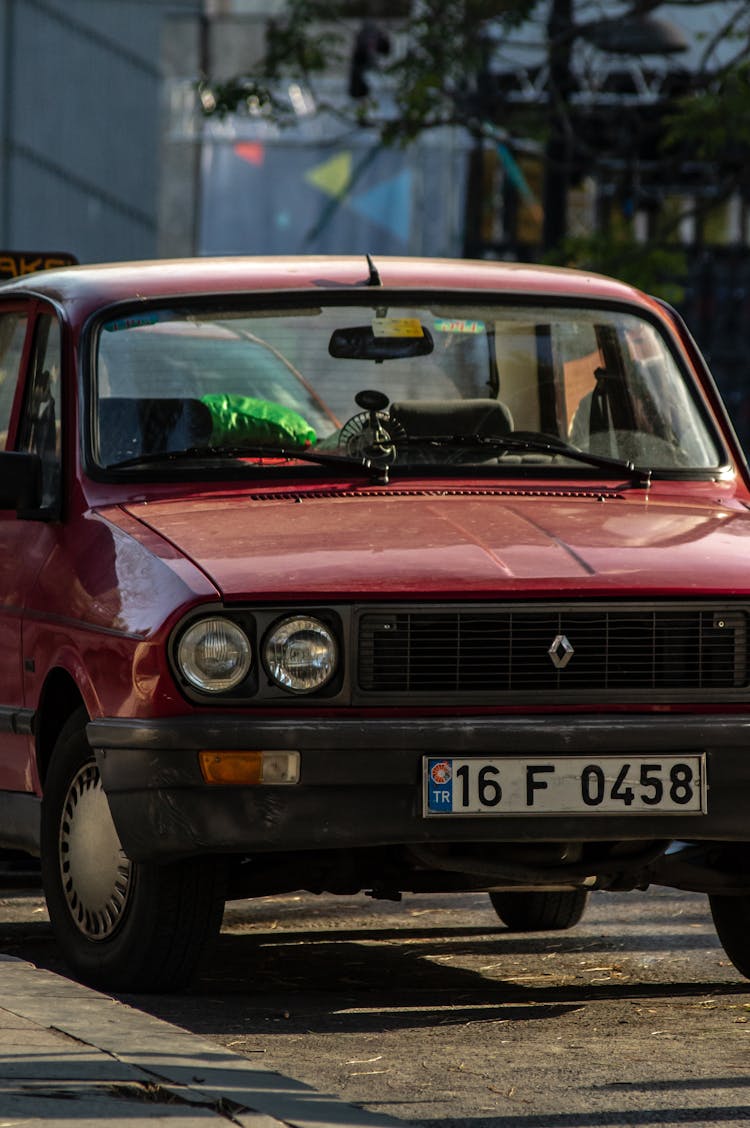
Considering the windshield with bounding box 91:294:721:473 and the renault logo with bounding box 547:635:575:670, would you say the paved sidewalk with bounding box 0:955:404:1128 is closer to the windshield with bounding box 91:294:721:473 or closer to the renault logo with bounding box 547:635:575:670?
the renault logo with bounding box 547:635:575:670

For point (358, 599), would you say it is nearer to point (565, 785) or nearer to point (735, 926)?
point (565, 785)

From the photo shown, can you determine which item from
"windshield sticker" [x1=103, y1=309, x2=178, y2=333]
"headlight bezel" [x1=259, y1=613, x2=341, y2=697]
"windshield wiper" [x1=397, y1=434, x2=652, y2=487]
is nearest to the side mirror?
"windshield sticker" [x1=103, y1=309, x2=178, y2=333]

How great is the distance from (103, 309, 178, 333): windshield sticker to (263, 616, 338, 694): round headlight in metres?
1.57

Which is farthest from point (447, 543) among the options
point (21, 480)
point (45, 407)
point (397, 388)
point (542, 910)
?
point (542, 910)

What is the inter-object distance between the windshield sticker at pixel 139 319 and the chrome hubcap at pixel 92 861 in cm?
137

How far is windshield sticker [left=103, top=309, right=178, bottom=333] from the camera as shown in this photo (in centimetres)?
722

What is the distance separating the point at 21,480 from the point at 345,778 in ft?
4.85

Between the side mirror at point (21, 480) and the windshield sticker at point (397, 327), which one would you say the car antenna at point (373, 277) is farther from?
the side mirror at point (21, 480)

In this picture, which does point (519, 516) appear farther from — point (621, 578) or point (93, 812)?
point (93, 812)

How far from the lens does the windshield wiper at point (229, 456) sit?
690cm

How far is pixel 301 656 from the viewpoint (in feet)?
19.6

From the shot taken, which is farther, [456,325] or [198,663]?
[456,325]

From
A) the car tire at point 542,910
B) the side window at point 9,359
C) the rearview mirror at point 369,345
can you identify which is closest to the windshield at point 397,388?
the rearview mirror at point 369,345

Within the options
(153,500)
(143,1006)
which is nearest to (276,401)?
(153,500)
